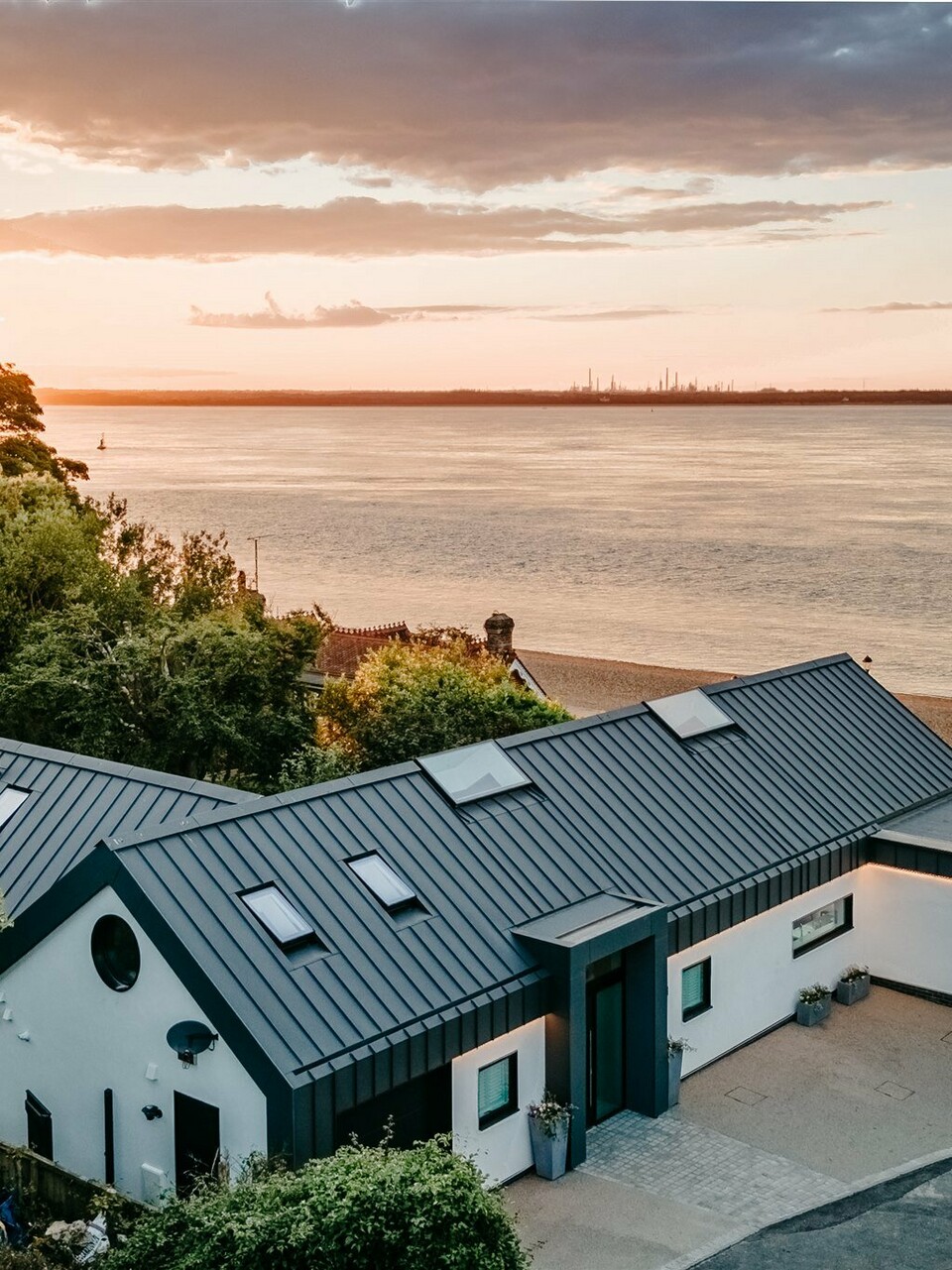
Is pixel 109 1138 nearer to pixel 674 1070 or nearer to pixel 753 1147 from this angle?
pixel 674 1070

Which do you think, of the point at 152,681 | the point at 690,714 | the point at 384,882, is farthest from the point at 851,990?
the point at 152,681

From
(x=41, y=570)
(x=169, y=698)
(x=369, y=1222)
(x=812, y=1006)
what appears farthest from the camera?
(x=41, y=570)

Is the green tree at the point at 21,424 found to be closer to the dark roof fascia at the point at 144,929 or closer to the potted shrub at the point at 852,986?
the dark roof fascia at the point at 144,929

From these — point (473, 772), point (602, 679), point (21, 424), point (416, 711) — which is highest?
point (21, 424)

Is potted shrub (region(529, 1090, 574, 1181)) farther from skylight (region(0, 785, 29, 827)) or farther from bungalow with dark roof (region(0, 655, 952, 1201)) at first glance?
skylight (region(0, 785, 29, 827))

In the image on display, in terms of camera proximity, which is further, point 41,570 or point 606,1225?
point 41,570

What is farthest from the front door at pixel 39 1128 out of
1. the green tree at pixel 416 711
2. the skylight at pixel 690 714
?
the green tree at pixel 416 711

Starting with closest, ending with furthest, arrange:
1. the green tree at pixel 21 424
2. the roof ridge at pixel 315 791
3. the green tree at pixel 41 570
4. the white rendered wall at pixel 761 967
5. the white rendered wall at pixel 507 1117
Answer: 1. the roof ridge at pixel 315 791
2. the white rendered wall at pixel 507 1117
3. the white rendered wall at pixel 761 967
4. the green tree at pixel 41 570
5. the green tree at pixel 21 424
